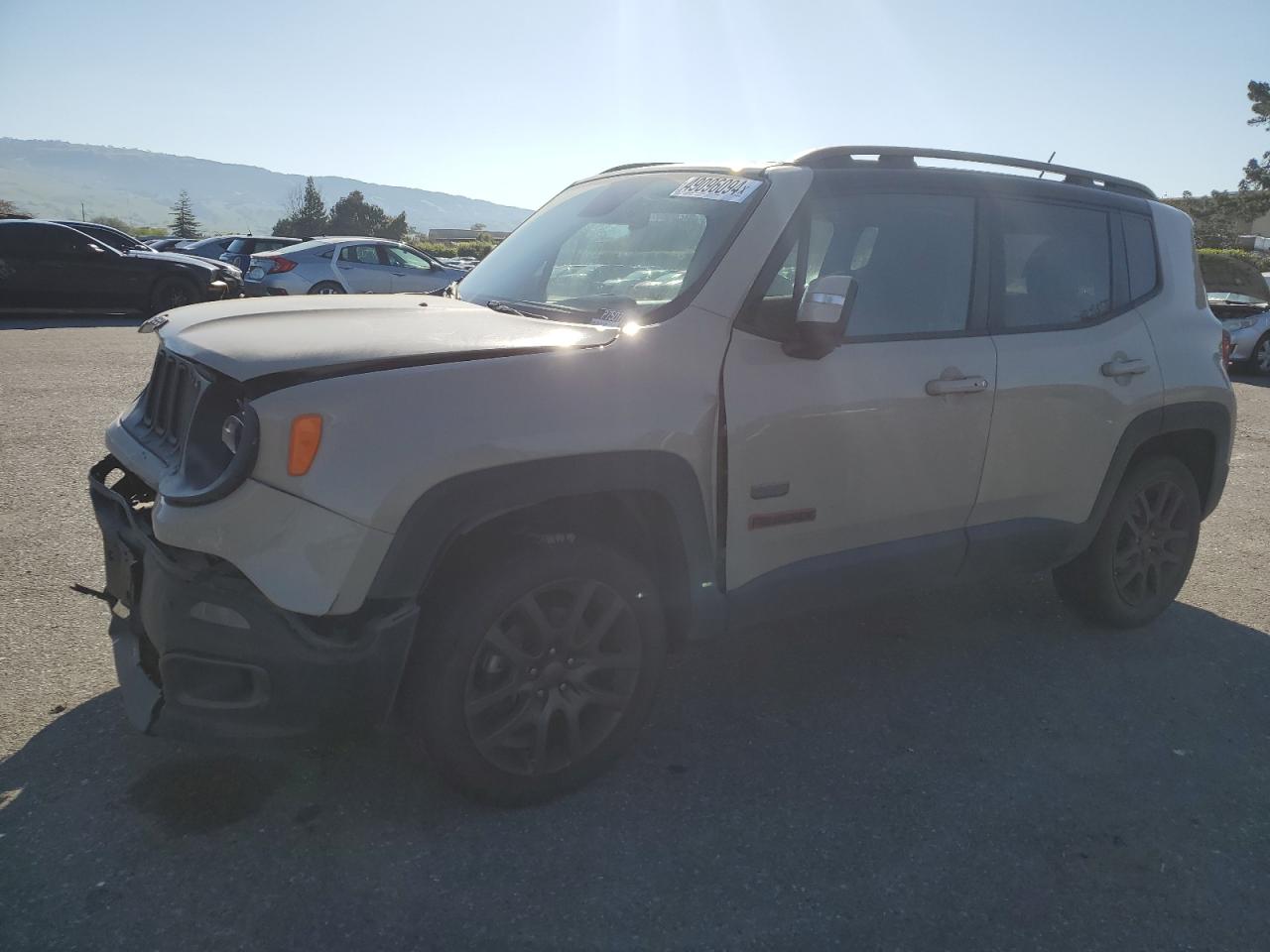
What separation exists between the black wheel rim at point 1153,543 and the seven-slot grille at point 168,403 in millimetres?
3688

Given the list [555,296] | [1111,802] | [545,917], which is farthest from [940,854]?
[555,296]

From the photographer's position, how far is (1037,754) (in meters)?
3.52

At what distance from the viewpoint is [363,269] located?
16.7 metres

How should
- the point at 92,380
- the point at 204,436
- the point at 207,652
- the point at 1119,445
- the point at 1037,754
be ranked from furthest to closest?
the point at 92,380 < the point at 1119,445 < the point at 1037,754 < the point at 204,436 < the point at 207,652

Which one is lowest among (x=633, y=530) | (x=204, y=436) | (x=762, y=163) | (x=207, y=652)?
(x=207, y=652)

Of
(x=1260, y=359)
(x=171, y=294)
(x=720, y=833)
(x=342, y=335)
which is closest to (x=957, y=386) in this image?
(x=720, y=833)

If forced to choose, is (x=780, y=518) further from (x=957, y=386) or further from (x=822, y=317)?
(x=957, y=386)

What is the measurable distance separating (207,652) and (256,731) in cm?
23

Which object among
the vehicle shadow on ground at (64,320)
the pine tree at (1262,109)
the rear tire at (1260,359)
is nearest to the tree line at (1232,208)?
the pine tree at (1262,109)

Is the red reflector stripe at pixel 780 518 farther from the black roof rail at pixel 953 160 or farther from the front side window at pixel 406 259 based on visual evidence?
the front side window at pixel 406 259

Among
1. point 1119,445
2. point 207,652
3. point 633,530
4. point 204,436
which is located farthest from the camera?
point 1119,445

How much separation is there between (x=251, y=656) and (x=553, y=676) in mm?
839

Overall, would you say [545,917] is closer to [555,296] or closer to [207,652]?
[207,652]

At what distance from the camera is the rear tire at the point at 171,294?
16.8 meters
